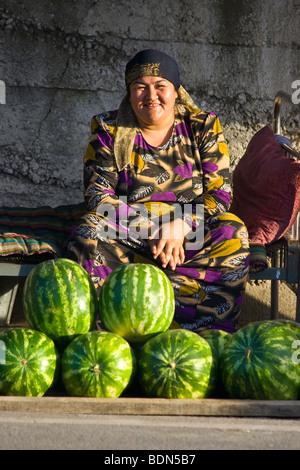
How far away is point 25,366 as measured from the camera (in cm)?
254

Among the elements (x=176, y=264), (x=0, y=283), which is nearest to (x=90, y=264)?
(x=176, y=264)

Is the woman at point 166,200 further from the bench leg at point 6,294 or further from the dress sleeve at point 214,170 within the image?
the bench leg at point 6,294

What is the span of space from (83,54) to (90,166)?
178cm

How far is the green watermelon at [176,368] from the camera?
2.52 m

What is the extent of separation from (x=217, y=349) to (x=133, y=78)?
1.95 metres

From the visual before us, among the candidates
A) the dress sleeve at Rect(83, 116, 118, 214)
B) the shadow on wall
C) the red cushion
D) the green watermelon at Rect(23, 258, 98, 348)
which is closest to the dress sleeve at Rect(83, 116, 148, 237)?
the dress sleeve at Rect(83, 116, 118, 214)

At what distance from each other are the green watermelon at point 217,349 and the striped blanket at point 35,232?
5.17 feet

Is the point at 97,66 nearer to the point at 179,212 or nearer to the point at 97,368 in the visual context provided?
the point at 179,212

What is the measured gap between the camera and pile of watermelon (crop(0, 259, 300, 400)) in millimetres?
2518

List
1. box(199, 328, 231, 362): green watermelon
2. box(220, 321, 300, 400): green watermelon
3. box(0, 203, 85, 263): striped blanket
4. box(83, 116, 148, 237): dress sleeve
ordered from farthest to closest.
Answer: box(0, 203, 85, 263): striped blanket
box(83, 116, 148, 237): dress sleeve
box(199, 328, 231, 362): green watermelon
box(220, 321, 300, 400): green watermelon

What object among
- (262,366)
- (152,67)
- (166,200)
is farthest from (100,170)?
(262,366)

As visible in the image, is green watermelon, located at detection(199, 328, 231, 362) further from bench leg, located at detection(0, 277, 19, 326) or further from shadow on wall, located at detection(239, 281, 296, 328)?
shadow on wall, located at detection(239, 281, 296, 328)

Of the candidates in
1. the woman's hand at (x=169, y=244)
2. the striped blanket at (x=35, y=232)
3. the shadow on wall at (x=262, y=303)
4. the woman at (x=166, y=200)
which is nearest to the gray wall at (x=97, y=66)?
the striped blanket at (x=35, y=232)
